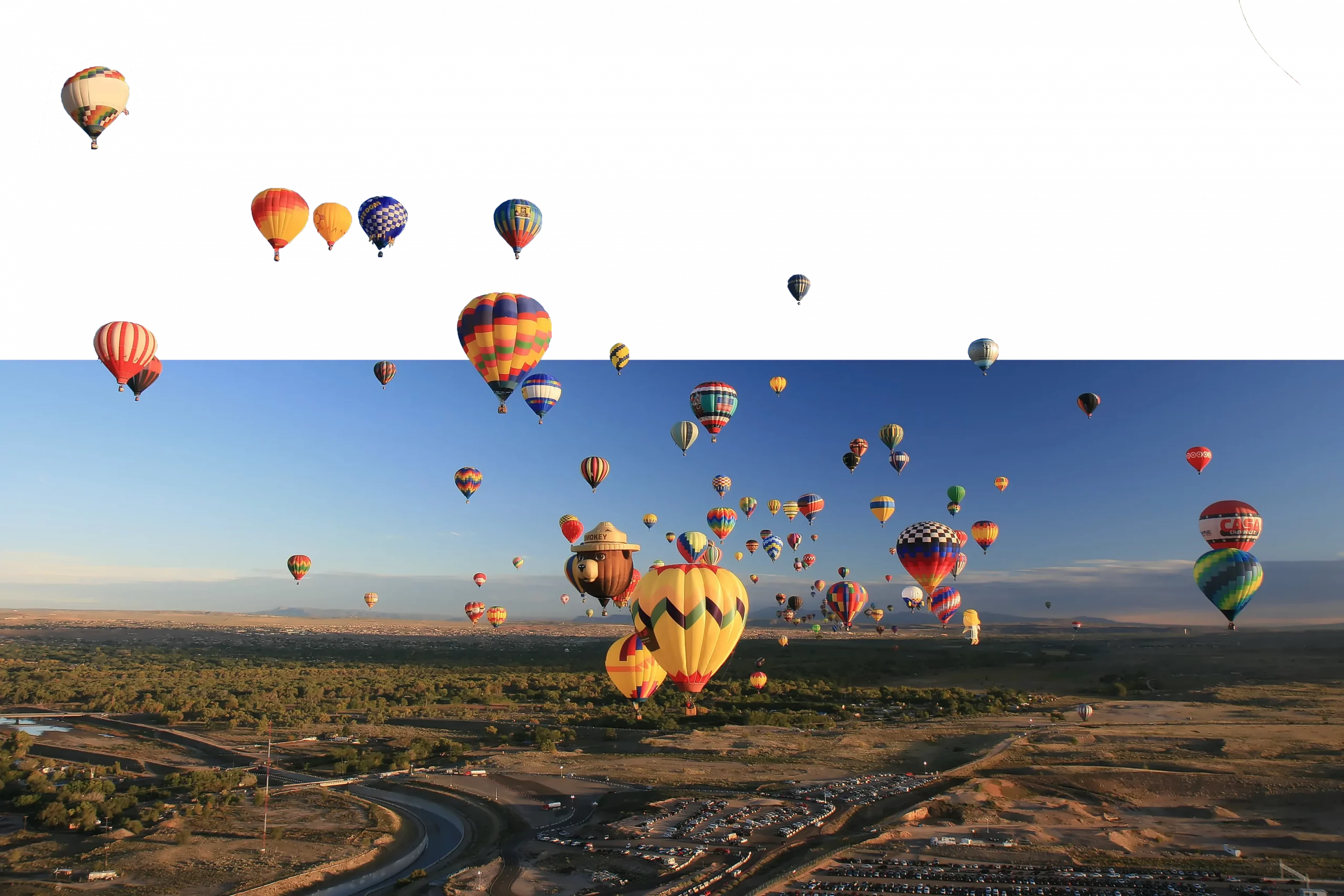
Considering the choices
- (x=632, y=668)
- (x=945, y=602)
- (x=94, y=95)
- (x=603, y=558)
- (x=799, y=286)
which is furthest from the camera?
(x=945, y=602)

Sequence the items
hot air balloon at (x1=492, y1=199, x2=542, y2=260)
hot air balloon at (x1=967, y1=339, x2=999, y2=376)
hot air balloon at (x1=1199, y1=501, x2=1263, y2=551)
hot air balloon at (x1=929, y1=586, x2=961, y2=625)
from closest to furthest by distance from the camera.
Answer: hot air balloon at (x1=492, y1=199, x2=542, y2=260) < hot air balloon at (x1=967, y1=339, x2=999, y2=376) < hot air balloon at (x1=1199, y1=501, x2=1263, y2=551) < hot air balloon at (x1=929, y1=586, x2=961, y2=625)

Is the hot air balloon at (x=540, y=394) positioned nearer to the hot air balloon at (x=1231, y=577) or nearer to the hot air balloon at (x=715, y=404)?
the hot air balloon at (x=715, y=404)

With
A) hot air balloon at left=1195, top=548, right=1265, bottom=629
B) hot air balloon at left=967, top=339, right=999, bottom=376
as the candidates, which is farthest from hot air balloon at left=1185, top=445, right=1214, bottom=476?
hot air balloon at left=967, top=339, right=999, bottom=376

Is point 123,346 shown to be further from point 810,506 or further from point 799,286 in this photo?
point 810,506

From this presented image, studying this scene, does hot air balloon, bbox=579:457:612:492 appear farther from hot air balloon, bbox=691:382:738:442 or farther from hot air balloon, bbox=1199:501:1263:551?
hot air balloon, bbox=1199:501:1263:551

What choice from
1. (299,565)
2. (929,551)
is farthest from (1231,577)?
(299,565)

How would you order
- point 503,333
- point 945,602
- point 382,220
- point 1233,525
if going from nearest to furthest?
point 382,220 → point 503,333 → point 1233,525 → point 945,602

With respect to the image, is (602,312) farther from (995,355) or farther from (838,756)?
(838,756)
